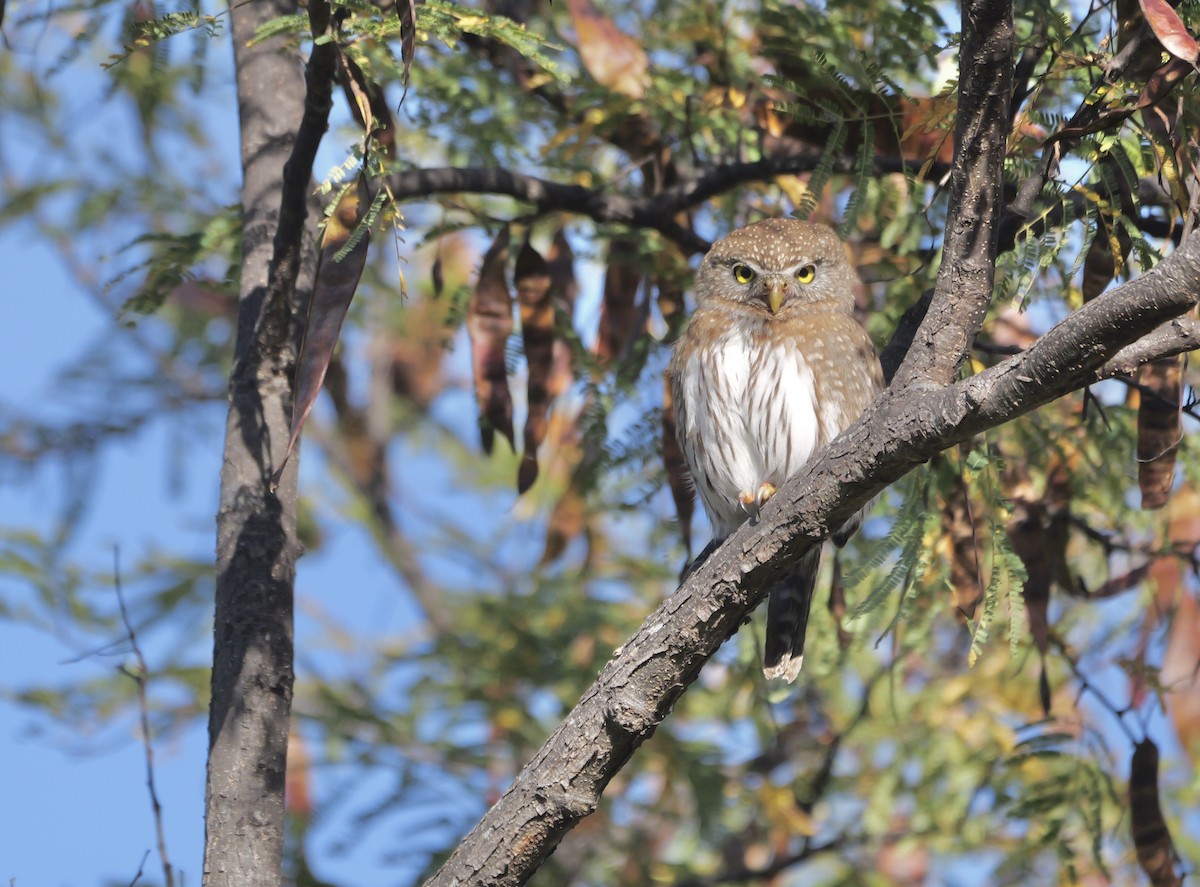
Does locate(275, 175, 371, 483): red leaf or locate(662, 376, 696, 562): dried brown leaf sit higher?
locate(662, 376, 696, 562): dried brown leaf

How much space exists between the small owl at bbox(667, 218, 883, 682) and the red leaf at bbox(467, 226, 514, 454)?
1.80 ft

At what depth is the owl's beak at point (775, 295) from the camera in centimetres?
394

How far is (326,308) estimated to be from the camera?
2641 mm

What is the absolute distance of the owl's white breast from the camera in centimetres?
383

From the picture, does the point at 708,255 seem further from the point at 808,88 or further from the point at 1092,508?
the point at 1092,508

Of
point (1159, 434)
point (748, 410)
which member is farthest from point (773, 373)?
point (1159, 434)

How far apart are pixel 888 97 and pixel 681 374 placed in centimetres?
99

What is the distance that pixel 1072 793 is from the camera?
12.8ft

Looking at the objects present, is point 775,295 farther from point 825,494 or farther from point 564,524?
point 825,494

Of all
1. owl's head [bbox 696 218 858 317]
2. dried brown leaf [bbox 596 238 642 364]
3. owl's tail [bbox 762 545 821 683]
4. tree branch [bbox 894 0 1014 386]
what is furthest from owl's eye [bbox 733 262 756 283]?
tree branch [bbox 894 0 1014 386]

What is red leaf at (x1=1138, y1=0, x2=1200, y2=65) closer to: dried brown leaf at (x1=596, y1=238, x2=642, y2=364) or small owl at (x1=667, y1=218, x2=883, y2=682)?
small owl at (x1=667, y1=218, x2=883, y2=682)

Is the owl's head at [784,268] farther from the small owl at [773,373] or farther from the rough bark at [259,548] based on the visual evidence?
the rough bark at [259,548]

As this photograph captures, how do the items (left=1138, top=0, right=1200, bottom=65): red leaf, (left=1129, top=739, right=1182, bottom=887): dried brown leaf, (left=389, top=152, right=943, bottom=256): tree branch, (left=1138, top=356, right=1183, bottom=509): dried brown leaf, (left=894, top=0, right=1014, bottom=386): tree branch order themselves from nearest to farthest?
1. (left=1138, top=0, right=1200, bottom=65): red leaf
2. (left=894, top=0, right=1014, bottom=386): tree branch
3. (left=1138, top=356, right=1183, bottom=509): dried brown leaf
4. (left=1129, top=739, right=1182, bottom=887): dried brown leaf
5. (left=389, top=152, right=943, bottom=256): tree branch

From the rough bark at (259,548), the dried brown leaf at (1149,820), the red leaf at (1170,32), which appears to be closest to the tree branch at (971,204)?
the red leaf at (1170,32)
